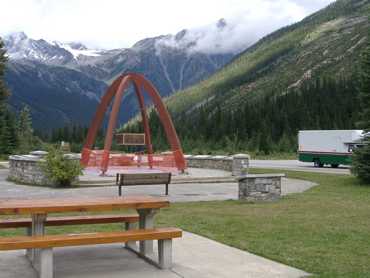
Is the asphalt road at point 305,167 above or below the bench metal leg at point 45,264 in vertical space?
above

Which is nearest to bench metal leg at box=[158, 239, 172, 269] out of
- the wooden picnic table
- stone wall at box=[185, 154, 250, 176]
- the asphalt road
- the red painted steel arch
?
the wooden picnic table

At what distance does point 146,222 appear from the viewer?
787 cm

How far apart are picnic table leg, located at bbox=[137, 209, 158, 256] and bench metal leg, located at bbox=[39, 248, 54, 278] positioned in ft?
5.16

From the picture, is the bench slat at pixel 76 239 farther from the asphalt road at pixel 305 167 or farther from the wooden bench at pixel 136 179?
the asphalt road at pixel 305 167

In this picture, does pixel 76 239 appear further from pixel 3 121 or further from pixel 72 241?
pixel 3 121

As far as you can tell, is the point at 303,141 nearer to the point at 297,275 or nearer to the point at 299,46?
the point at 297,275

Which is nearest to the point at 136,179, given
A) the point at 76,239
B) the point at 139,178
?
the point at 139,178

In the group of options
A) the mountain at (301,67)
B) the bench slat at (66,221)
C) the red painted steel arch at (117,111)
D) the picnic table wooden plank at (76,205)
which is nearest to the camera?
the picnic table wooden plank at (76,205)

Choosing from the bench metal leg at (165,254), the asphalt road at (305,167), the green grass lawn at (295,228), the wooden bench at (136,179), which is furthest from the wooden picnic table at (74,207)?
the asphalt road at (305,167)

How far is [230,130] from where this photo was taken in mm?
94250

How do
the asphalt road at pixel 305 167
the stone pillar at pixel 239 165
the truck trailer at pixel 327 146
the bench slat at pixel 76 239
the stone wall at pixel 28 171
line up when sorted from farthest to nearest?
the truck trailer at pixel 327 146, the asphalt road at pixel 305 167, the stone pillar at pixel 239 165, the stone wall at pixel 28 171, the bench slat at pixel 76 239

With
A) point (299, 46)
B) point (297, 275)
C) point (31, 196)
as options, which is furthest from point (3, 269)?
point (299, 46)

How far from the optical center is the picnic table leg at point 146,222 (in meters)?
7.86

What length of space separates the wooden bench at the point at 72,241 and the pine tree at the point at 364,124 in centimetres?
1541
